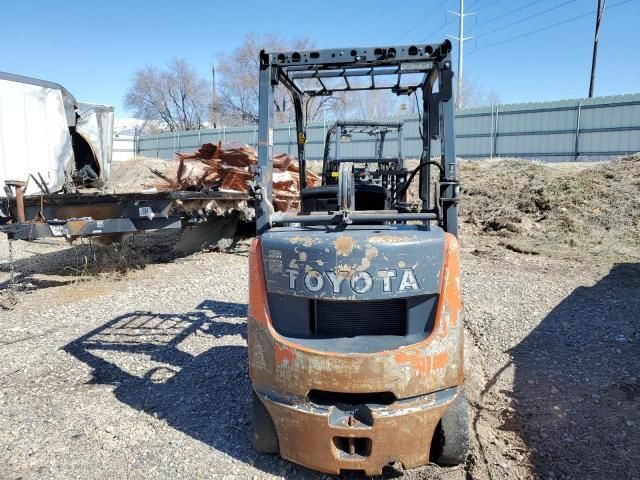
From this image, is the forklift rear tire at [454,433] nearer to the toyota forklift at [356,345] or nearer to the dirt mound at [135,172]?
the toyota forklift at [356,345]

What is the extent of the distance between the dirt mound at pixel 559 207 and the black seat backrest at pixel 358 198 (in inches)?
237

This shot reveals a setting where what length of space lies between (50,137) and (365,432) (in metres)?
8.38

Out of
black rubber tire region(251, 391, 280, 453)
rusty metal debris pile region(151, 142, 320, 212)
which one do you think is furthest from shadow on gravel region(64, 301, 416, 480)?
rusty metal debris pile region(151, 142, 320, 212)

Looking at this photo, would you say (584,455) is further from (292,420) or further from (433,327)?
(292,420)

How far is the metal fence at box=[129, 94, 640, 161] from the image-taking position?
54.1ft

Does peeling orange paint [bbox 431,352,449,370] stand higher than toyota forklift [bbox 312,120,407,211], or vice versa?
toyota forklift [bbox 312,120,407,211]

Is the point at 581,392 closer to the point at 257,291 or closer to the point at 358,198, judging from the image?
the point at 358,198

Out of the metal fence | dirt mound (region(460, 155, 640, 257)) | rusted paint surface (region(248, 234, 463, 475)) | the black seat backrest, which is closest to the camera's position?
rusted paint surface (region(248, 234, 463, 475))

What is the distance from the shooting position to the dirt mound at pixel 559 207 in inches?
384

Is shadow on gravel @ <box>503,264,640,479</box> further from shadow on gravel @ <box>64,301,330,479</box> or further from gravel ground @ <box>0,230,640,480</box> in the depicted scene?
shadow on gravel @ <box>64,301,330,479</box>

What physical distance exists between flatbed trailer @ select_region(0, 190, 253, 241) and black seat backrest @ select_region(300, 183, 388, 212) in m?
2.97

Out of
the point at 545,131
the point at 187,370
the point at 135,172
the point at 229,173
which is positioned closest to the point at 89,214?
the point at 229,173

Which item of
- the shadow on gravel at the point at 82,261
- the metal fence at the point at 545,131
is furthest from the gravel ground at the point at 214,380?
the metal fence at the point at 545,131

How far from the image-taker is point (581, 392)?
3.85m
